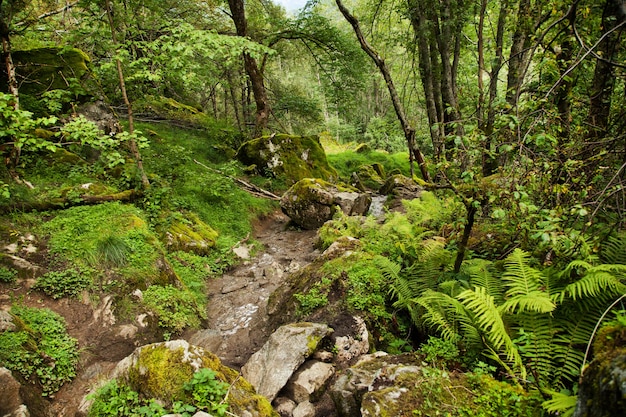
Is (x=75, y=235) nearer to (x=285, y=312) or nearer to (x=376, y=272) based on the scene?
(x=285, y=312)

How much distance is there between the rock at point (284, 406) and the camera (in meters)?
3.29

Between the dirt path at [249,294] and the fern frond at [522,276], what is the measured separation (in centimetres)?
349

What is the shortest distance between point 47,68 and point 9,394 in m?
8.03

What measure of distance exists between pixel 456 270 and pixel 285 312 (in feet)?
8.48

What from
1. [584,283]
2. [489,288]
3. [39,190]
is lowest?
[489,288]

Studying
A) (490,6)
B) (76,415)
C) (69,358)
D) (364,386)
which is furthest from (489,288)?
(490,6)

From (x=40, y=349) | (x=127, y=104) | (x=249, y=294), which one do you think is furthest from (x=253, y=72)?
(x=40, y=349)

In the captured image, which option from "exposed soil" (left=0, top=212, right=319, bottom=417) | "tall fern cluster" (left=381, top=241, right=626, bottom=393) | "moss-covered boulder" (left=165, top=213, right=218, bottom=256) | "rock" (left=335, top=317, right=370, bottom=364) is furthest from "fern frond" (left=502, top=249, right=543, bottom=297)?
"moss-covered boulder" (left=165, top=213, right=218, bottom=256)

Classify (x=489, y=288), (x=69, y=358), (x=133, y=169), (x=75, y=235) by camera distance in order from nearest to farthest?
(x=489, y=288) < (x=69, y=358) < (x=75, y=235) < (x=133, y=169)

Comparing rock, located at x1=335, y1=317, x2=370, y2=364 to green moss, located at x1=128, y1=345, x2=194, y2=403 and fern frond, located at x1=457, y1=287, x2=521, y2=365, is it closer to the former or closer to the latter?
fern frond, located at x1=457, y1=287, x2=521, y2=365

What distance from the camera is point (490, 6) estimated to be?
9.70 m

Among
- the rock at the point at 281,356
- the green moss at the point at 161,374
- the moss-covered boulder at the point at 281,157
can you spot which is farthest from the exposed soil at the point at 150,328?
the moss-covered boulder at the point at 281,157

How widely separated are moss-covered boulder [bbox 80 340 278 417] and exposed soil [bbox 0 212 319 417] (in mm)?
910

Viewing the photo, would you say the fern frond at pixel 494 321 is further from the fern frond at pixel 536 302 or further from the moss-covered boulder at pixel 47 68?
the moss-covered boulder at pixel 47 68
